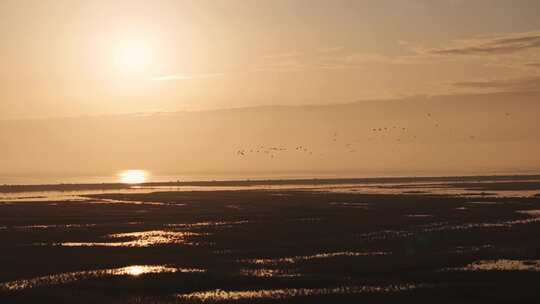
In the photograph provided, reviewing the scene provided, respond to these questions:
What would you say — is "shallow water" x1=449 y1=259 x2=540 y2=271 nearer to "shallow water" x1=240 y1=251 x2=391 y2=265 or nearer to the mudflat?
the mudflat

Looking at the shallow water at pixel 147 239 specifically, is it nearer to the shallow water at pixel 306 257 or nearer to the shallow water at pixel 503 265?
the shallow water at pixel 306 257

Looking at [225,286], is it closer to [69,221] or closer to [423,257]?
[423,257]

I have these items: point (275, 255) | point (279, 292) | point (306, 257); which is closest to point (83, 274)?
point (279, 292)

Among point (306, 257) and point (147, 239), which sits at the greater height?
point (147, 239)

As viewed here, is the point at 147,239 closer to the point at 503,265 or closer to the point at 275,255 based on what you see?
the point at 275,255

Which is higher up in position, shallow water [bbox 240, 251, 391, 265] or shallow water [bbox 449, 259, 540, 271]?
shallow water [bbox 240, 251, 391, 265]

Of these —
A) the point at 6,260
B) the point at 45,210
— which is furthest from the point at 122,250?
the point at 45,210

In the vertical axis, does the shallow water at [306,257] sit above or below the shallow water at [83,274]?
below

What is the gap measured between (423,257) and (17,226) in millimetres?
32902

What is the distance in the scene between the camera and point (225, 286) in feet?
107

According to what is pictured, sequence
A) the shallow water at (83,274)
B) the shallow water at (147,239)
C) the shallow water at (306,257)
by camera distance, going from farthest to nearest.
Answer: the shallow water at (147,239), the shallow water at (306,257), the shallow water at (83,274)

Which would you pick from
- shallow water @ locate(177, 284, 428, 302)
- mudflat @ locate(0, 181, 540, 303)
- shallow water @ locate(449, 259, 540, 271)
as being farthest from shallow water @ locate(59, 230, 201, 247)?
shallow water @ locate(449, 259, 540, 271)

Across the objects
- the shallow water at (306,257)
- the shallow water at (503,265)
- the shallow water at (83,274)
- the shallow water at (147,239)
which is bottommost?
the shallow water at (503,265)

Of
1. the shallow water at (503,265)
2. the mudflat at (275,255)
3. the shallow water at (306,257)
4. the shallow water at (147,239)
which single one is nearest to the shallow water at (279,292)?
the mudflat at (275,255)
